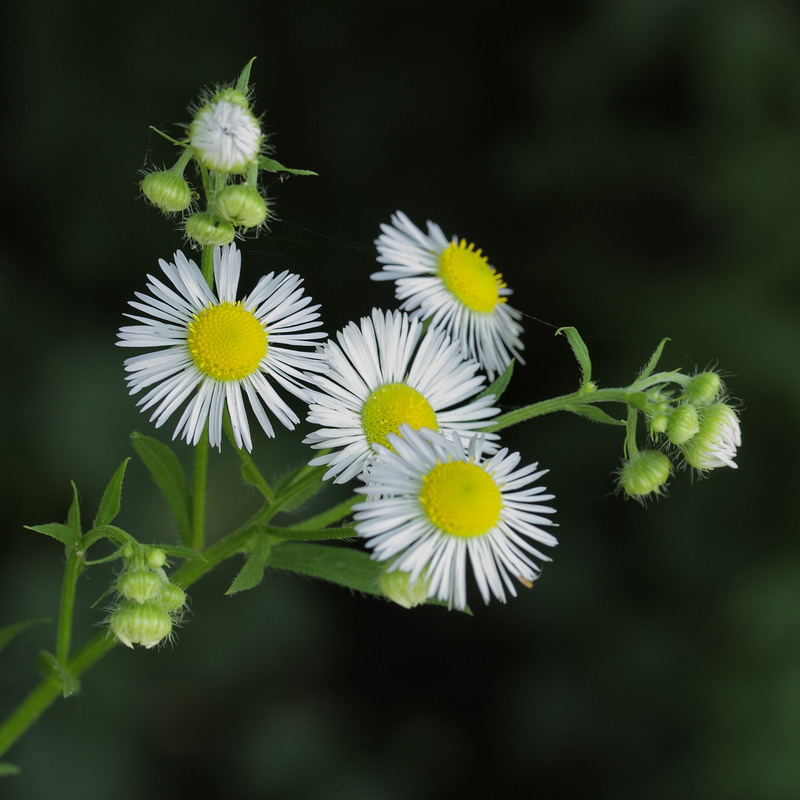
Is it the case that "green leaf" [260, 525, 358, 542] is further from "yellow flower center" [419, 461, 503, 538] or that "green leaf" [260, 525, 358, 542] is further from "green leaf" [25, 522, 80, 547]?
"green leaf" [25, 522, 80, 547]

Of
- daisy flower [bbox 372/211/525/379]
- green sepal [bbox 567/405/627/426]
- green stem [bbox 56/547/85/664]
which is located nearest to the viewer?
green stem [bbox 56/547/85/664]

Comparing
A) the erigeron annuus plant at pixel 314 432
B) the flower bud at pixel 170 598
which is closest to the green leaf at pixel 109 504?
the erigeron annuus plant at pixel 314 432

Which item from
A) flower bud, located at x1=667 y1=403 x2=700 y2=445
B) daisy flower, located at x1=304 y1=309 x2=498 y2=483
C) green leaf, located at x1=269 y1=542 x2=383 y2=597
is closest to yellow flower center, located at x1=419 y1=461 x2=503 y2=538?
daisy flower, located at x1=304 y1=309 x2=498 y2=483

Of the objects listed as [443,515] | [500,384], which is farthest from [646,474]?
[443,515]

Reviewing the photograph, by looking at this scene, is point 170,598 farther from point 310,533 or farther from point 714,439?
point 714,439

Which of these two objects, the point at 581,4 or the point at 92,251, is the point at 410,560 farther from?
the point at 581,4

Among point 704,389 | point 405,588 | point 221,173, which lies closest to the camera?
point 405,588

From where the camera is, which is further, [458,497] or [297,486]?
[297,486]
